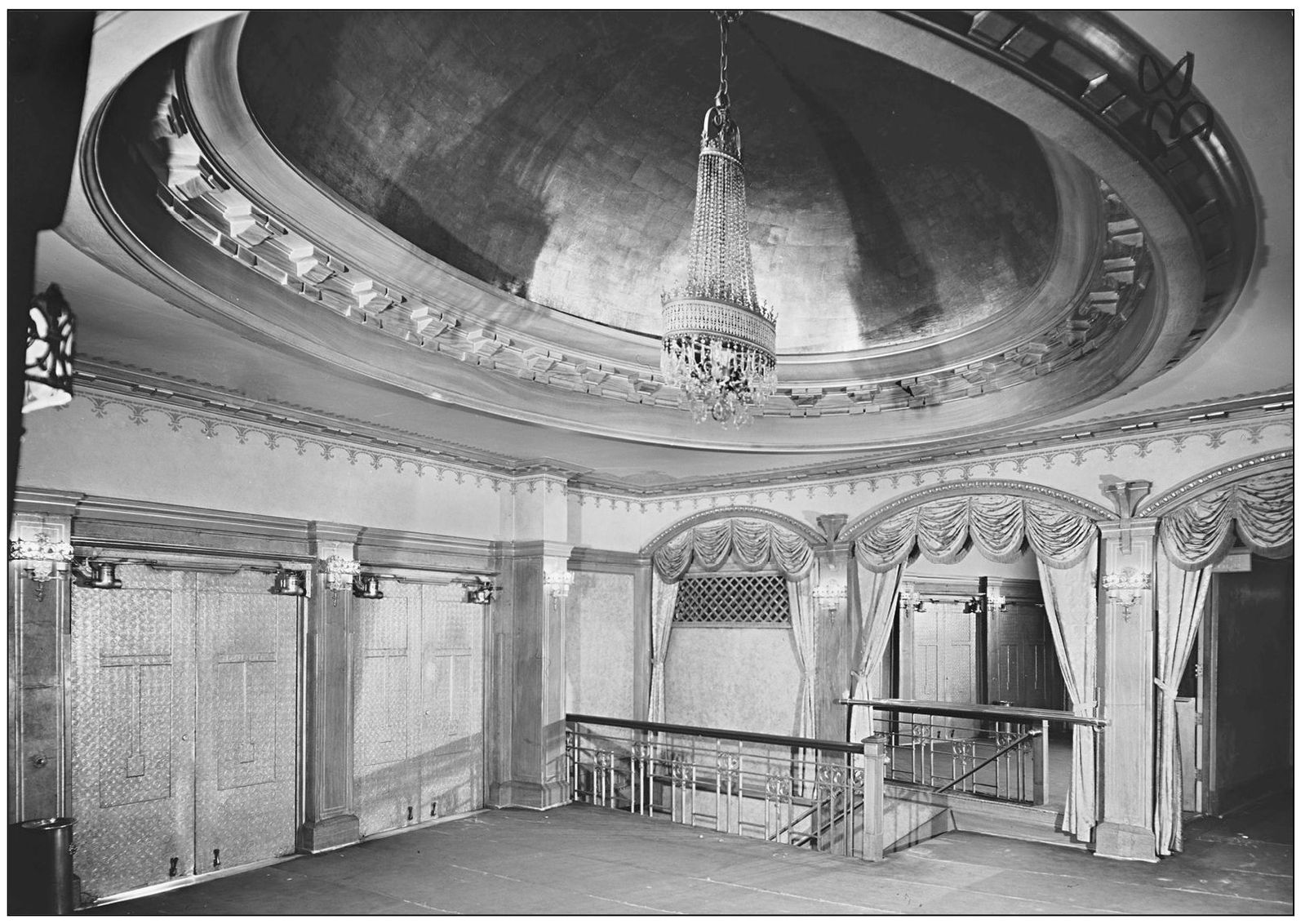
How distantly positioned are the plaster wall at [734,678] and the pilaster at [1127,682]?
9.89ft

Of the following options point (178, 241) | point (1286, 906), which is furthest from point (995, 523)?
point (178, 241)

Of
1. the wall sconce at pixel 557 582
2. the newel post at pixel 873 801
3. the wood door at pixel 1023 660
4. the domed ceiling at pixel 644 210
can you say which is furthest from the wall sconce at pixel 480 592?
the wood door at pixel 1023 660

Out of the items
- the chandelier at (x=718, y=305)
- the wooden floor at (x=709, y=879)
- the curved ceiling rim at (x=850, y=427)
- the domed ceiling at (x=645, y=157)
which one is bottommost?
the wooden floor at (x=709, y=879)

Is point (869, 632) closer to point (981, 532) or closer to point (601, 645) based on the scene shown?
point (981, 532)

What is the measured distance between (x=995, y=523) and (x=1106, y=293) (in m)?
2.98

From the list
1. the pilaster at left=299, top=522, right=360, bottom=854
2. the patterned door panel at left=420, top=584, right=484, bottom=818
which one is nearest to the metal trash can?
the pilaster at left=299, top=522, right=360, bottom=854

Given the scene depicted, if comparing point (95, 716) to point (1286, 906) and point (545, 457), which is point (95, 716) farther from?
point (1286, 906)

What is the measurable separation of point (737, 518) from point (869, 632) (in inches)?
73.0

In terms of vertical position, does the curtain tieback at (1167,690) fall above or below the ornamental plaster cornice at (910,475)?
below

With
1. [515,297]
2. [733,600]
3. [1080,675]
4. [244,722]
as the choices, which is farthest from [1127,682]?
[244,722]

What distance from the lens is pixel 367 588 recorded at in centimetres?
824

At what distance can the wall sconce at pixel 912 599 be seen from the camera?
1320 cm

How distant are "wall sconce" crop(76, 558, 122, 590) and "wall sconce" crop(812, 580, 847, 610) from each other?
6.00 m

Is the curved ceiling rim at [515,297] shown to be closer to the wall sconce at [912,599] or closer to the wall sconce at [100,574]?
the wall sconce at [100,574]
